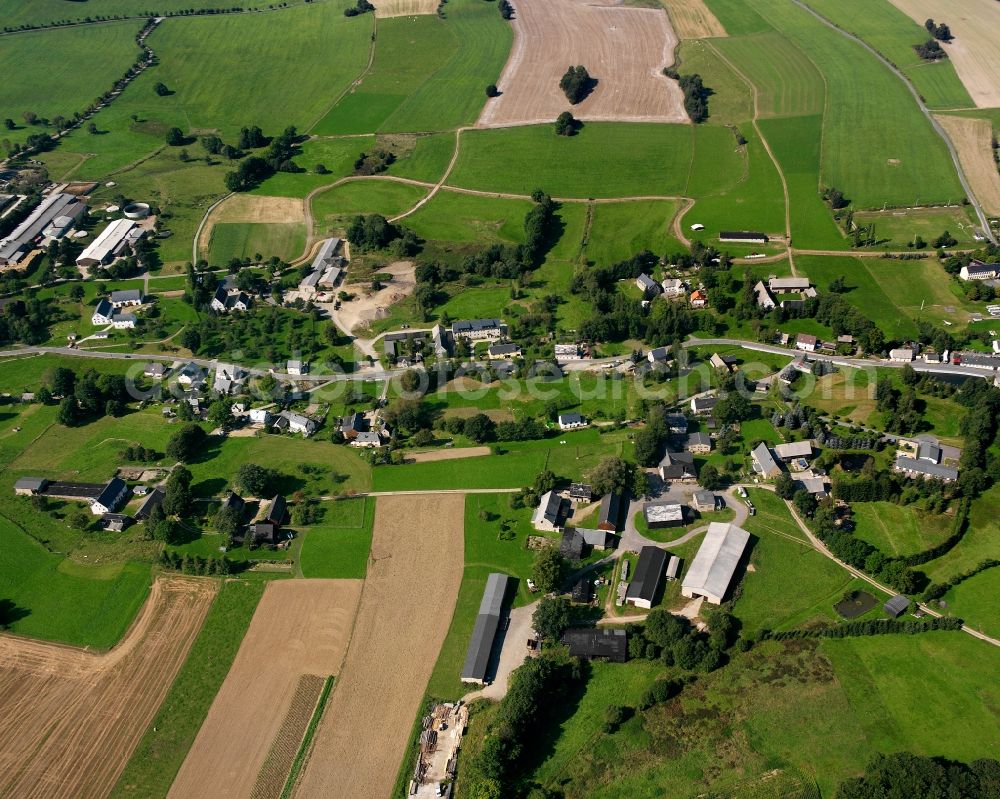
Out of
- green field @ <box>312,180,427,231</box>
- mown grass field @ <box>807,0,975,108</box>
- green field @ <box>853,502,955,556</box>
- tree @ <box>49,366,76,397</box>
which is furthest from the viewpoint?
mown grass field @ <box>807,0,975,108</box>

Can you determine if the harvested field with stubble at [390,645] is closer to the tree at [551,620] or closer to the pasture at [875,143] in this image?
the tree at [551,620]

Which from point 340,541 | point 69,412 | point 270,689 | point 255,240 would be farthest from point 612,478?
point 255,240

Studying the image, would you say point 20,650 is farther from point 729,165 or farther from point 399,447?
point 729,165

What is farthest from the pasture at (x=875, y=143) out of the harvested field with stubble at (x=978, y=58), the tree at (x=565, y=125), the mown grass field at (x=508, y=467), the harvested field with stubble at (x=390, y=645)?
the harvested field with stubble at (x=390, y=645)

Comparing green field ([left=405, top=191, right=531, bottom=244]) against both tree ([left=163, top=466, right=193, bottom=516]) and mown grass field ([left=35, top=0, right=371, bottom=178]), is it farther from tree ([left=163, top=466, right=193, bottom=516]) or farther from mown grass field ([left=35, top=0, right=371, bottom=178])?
tree ([left=163, top=466, right=193, bottom=516])

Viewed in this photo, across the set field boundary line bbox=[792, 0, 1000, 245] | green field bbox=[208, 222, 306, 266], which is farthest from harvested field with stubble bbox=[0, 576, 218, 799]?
field boundary line bbox=[792, 0, 1000, 245]

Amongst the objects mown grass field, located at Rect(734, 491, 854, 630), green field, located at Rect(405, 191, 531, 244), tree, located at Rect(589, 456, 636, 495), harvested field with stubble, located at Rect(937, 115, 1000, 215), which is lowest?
mown grass field, located at Rect(734, 491, 854, 630)

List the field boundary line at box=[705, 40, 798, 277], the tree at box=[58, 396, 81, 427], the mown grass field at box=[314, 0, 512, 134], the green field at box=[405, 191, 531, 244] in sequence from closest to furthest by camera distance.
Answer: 1. the tree at box=[58, 396, 81, 427]
2. the field boundary line at box=[705, 40, 798, 277]
3. the green field at box=[405, 191, 531, 244]
4. the mown grass field at box=[314, 0, 512, 134]

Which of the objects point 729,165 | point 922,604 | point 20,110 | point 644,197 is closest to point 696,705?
point 922,604
